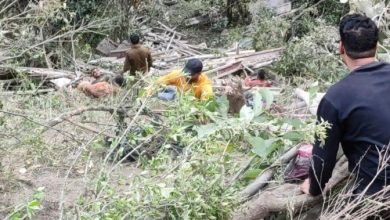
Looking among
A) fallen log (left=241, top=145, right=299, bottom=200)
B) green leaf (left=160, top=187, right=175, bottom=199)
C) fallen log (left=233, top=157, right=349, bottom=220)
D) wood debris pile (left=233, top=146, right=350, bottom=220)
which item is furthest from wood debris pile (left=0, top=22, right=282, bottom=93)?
green leaf (left=160, top=187, right=175, bottom=199)

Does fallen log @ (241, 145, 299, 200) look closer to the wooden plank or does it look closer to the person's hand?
the person's hand

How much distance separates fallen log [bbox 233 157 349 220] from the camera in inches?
130

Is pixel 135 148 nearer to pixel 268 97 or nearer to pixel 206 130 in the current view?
pixel 206 130

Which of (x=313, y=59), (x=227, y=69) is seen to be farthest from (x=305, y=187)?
(x=227, y=69)

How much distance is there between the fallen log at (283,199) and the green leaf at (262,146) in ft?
1.16

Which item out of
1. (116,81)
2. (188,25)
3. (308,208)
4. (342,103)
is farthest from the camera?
(188,25)

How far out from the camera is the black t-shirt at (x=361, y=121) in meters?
2.99

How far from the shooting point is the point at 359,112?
2.98 metres

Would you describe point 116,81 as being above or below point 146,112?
below

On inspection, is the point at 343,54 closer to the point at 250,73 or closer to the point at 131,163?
the point at 131,163

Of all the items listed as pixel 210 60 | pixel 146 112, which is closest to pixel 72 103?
pixel 146 112

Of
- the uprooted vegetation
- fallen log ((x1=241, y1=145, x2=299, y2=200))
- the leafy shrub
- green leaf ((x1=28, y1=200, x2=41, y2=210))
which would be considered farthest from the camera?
the leafy shrub

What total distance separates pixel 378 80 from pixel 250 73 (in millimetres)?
10247

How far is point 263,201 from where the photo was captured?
3439 millimetres
